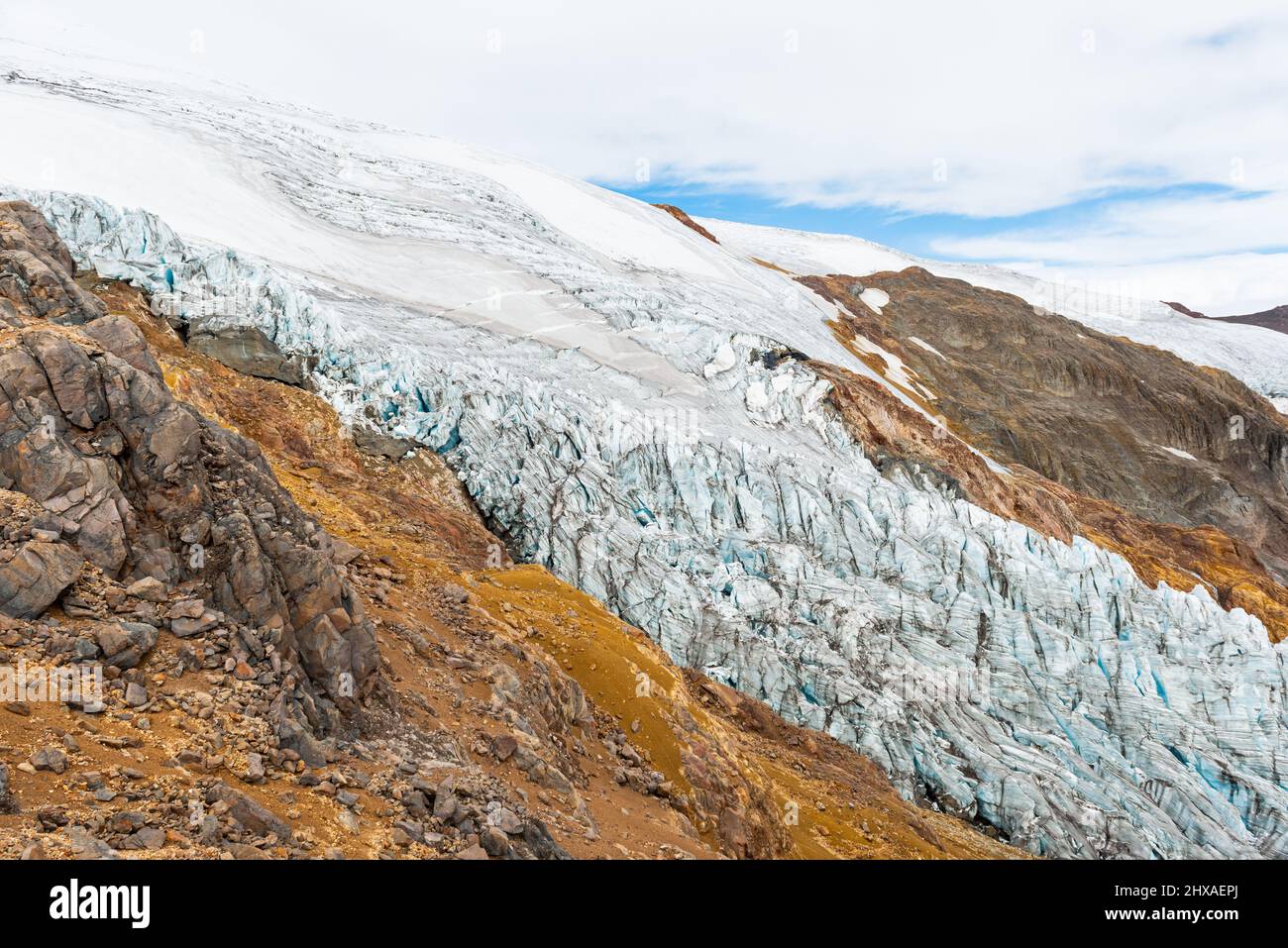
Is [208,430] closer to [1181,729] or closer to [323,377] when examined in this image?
[323,377]

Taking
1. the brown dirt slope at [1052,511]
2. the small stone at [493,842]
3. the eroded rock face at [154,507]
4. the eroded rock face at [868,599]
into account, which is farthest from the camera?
the brown dirt slope at [1052,511]

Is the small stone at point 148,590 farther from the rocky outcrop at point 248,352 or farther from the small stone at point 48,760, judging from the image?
the rocky outcrop at point 248,352

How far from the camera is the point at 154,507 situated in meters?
12.2

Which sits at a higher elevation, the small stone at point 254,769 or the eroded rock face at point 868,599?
the small stone at point 254,769

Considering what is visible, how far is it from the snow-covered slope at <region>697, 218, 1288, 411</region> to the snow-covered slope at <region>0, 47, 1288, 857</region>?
68.9 metres

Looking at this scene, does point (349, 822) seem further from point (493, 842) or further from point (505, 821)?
point (505, 821)

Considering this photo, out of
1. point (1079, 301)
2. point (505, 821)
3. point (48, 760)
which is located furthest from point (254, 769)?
point (1079, 301)

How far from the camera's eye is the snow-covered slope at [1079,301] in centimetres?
11338

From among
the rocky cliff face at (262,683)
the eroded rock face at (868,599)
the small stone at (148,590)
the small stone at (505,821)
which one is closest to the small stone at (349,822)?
the rocky cliff face at (262,683)

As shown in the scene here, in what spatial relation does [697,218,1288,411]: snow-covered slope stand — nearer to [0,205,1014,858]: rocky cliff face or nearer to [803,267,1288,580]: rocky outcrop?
[803,267,1288,580]: rocky outcrop

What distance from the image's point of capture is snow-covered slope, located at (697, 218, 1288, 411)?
113m

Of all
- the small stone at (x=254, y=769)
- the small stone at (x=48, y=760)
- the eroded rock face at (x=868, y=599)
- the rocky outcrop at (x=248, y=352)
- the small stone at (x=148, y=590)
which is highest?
the rocky outcrop at (x=248, y=352)

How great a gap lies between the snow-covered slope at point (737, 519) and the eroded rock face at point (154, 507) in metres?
18.7
